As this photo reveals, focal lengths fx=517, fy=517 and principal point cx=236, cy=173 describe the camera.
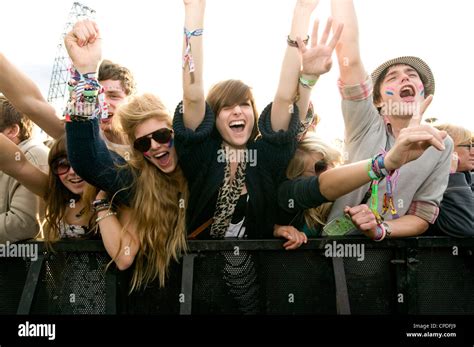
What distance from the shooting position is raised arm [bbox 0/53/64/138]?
8.73ft

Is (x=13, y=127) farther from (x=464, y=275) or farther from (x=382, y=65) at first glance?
(x=464, y=275)

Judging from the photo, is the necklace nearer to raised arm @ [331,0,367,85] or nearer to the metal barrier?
the metal barrier

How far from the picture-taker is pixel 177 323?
2.13 meters

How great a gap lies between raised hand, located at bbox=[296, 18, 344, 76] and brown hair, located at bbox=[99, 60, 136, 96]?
4.62ft

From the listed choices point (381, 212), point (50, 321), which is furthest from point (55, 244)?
point (381, 212)

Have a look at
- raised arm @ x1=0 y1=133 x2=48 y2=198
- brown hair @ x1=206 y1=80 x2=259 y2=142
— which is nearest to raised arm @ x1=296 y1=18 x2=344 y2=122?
brown hair @ x1=206 y1=80 x2=259 y2=142

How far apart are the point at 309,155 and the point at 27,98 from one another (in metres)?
1.52

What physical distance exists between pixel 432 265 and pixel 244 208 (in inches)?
33.8

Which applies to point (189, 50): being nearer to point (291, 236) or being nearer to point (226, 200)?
point (226, 200)

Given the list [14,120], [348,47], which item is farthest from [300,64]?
[14,120]

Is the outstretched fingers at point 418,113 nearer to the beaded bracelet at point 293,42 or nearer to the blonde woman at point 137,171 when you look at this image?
the beaded bracelet at point 293,42

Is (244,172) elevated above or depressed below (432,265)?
above

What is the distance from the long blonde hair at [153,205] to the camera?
7.22 feet

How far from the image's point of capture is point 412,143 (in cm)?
207
